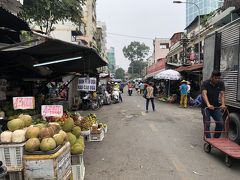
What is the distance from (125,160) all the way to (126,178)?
124 centimetres

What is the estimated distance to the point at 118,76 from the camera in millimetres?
129750

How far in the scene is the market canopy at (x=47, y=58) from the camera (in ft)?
21.2

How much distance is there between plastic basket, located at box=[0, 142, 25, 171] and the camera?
4.58m

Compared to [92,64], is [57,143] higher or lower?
lower

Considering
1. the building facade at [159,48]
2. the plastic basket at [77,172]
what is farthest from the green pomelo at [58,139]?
the building facade at [159,48]

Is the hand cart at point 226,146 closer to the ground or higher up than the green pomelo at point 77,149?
closer to the ground

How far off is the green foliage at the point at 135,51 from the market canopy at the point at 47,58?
108m

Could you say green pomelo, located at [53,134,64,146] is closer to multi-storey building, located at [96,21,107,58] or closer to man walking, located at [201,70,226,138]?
man walking, located at [201,70,226,138]

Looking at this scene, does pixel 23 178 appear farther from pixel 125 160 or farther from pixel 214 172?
pixel 214 172

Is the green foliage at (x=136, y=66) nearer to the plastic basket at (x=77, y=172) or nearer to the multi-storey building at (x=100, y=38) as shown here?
the multi-storey building at (x=100, y=38)

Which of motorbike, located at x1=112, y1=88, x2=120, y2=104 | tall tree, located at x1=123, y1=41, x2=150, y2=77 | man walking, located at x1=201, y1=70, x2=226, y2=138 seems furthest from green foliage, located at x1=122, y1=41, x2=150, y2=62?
man walking, located at x1=201, y1=70, x2=226, y2=138

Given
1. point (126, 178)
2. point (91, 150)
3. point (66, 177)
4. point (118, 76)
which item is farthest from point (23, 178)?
point (118, 76)

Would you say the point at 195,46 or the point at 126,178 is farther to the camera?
the point at 195,46

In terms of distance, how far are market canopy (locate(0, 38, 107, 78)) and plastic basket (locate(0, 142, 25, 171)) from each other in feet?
6.75
